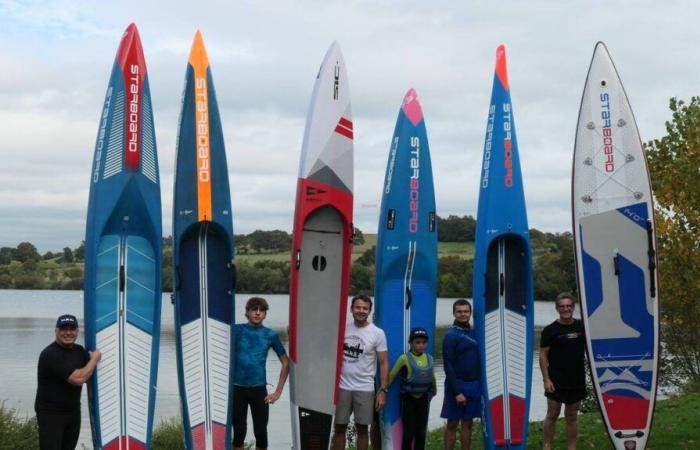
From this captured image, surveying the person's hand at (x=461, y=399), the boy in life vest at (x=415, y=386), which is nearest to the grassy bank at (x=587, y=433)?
the person's hand at (x=461, y=399)

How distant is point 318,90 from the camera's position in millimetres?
7906

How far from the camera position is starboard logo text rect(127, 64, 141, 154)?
749 cm

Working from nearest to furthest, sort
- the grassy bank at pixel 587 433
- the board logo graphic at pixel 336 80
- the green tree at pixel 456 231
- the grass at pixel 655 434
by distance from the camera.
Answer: the board logo graphic at pixel 336 80
the grass at pixel 655 434
the grassy bank at pixel 587 433
the green tree at pixel 456 231

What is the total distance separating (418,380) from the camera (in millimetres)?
6977

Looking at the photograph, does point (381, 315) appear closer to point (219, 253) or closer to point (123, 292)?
point (219, 253)

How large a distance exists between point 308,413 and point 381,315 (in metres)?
1.18

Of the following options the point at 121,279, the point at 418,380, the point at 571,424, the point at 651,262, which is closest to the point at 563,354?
Answer: the point at 571,424

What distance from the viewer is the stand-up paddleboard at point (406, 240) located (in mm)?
8211

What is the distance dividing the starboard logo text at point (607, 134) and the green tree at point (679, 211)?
4.68 metres

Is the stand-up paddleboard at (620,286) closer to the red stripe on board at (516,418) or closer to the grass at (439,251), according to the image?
the red stripe on board at (516,418)

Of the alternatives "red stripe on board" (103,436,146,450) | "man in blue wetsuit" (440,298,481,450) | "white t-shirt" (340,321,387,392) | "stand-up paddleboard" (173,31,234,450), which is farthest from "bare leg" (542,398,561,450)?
"red stripe on board" (103,436,146,450)

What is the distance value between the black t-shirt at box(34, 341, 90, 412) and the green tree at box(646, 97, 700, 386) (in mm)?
9037

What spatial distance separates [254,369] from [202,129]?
7.09 ft

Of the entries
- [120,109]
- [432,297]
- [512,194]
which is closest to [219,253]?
[120,109]
